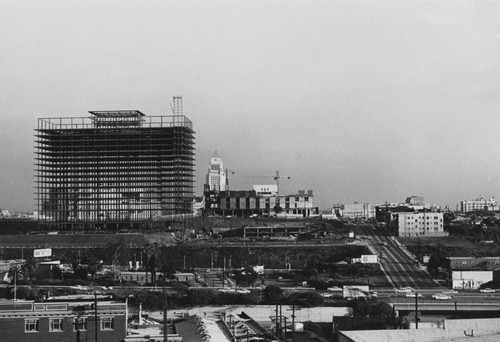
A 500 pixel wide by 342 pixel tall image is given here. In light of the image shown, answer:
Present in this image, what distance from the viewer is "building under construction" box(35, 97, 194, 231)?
15875 cm

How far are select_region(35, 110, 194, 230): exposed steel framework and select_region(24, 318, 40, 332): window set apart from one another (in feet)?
372

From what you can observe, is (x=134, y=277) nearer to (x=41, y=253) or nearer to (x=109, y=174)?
(x=41, y=253)

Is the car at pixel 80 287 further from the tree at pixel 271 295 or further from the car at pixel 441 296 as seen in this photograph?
the car at pixel 441 296

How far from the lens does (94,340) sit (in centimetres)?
4516

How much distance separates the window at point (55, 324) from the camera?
44.9 meters

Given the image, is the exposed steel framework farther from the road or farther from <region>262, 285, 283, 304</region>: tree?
<region>262, 285, 283, 304</region>: tree

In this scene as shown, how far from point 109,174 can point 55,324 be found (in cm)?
11601

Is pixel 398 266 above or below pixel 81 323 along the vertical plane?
below

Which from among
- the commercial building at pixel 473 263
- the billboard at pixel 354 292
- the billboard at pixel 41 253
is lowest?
the billboard at pixel 354 292

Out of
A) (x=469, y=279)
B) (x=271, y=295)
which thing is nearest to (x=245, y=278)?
(x=271, y=295)

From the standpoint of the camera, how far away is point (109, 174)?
6275 inches

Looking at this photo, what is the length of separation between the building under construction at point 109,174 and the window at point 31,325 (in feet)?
372

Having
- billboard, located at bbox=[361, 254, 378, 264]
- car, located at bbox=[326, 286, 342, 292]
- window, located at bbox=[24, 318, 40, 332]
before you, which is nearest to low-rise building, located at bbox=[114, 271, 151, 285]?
car, located at bbox=[326, 286, 342, 292]

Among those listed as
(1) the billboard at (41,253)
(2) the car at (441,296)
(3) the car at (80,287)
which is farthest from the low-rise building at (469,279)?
(1) the billboard at (41,253)
